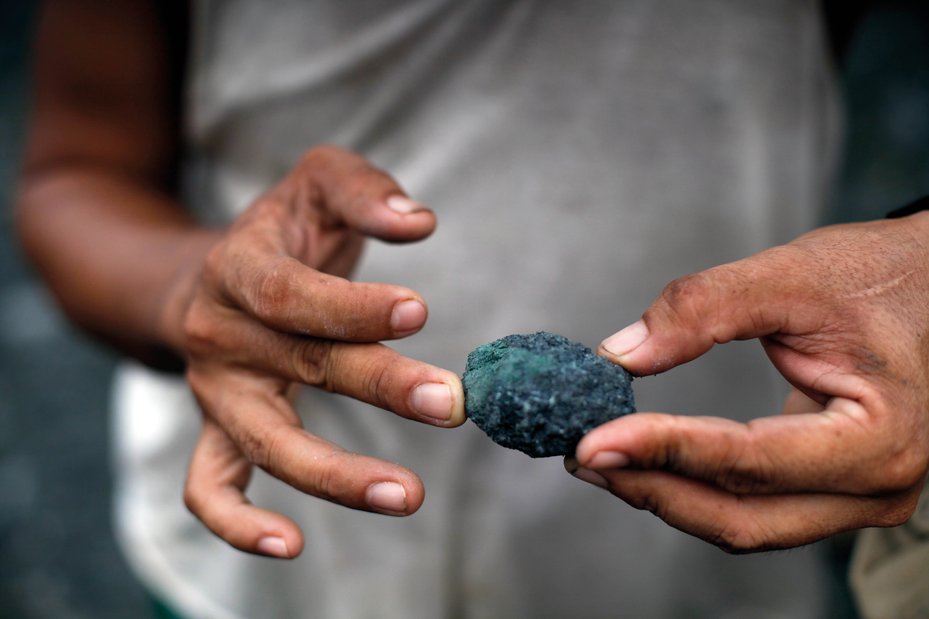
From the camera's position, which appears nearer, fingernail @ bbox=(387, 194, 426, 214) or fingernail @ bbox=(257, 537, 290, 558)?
fingernail @ bbox=(257, 537, 290, 558)

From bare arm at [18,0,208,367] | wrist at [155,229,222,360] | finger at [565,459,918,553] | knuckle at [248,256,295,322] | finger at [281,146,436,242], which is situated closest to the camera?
finger at [565,459,918,553]

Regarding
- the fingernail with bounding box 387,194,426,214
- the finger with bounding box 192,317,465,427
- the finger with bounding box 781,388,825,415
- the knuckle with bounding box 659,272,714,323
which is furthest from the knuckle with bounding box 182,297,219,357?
the finger with bounding box 781,388,825,415

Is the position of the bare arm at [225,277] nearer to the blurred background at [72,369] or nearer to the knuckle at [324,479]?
the knuckle at [324,479]

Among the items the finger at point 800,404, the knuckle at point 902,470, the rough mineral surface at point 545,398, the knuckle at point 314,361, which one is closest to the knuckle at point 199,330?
the knuckle at point 314,361

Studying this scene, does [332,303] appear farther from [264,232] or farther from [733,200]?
[733,200]

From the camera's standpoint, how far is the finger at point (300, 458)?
128cm

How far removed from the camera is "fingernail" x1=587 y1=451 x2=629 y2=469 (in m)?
1.14

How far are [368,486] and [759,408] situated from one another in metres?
1.38

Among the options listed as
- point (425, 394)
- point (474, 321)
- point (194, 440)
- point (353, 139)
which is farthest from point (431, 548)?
point (353, 139)

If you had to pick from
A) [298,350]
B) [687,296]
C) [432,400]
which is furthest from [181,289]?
[687,296]

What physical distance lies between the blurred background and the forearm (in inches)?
91.1

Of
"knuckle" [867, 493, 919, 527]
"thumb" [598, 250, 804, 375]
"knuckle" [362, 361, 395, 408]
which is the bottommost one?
"knuckle" [867, 493, 919, 527]

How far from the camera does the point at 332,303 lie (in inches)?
52.7

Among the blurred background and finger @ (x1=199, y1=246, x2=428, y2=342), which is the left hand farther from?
the blurred background
